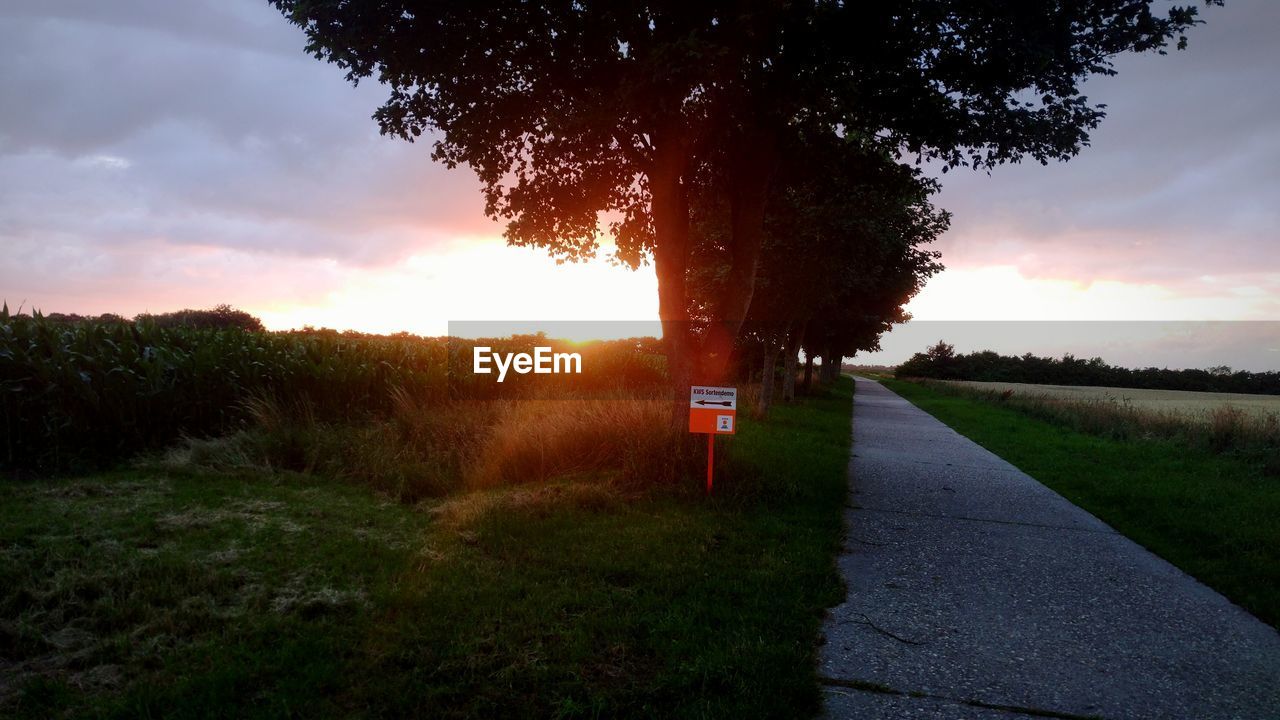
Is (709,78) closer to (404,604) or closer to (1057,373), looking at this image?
(404,604)

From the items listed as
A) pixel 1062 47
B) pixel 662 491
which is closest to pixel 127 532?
pixel 662 491

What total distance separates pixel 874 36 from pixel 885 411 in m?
19.4

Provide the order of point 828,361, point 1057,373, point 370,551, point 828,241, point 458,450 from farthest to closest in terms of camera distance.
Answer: point 1057,373, point 828,361, point 828,241, point 458,450, point 370,551

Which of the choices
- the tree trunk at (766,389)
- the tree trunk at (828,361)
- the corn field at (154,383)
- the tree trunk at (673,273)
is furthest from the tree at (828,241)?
the tree trunk at (828,361)

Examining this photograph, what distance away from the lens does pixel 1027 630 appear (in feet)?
15.6

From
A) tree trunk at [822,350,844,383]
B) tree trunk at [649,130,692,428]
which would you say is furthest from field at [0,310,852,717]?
tree trunk at [822,350,844,383]

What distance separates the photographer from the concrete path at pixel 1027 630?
12.4 ft

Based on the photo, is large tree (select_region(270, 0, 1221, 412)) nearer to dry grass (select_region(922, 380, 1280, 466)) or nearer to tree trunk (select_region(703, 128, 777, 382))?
tree trunk (select_region(703, 128, 777, 382))

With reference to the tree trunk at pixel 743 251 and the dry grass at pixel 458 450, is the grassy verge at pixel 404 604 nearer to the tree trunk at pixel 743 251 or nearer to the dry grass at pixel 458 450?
the dry grass at pixel 458 450

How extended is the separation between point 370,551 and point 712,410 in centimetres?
407

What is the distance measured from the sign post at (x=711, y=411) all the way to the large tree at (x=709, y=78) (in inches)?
51.9

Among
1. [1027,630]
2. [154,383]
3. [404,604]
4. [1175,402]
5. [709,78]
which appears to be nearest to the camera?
[404,604]

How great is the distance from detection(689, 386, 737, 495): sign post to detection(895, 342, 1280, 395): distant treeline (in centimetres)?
7775

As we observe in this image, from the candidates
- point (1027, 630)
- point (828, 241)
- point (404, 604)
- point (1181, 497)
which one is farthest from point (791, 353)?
point (404, 604)
